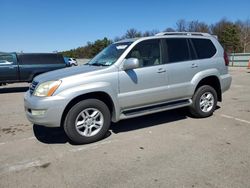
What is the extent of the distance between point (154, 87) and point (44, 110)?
219 cm

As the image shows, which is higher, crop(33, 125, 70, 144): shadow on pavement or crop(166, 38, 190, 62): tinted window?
crop(166, 38, 190, 62): tinted window

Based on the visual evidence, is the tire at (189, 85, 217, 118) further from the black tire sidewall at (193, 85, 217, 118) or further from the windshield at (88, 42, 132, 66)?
the windshield at (88, 42, 132, 66)

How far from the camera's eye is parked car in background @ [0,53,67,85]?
35.9 feet

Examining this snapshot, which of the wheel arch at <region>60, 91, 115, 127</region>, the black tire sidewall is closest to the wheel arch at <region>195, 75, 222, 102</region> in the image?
the black tire sidewall

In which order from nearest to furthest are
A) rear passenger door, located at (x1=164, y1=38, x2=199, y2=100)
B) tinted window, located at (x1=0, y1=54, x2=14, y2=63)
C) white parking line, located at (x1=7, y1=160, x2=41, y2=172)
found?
white parking line, located at (x1=7, y1=160, x2=41, y2=172) → rear passenger door, located at (x1=164, y1=38, x2=199, y2=100) → tinted window, located at (x1=0, y1=54, x2=14, y2=63)

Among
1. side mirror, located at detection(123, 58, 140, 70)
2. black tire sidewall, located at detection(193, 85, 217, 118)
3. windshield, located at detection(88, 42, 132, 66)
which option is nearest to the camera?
side mirror, located at detection(123, 58, 140, 70)

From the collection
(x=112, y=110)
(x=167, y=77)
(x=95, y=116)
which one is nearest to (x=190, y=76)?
(x=167, y=77)

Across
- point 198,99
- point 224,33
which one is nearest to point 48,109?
point 198,99

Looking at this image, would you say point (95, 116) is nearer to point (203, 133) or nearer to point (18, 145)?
point (18, 145)

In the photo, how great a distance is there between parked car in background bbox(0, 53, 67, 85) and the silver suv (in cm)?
686

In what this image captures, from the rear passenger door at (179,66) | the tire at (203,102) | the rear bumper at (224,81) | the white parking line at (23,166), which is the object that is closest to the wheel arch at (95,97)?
the white parking line at (23,166)

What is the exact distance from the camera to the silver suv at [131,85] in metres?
4.23

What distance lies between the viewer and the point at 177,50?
214 inches

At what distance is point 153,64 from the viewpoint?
507 cm
